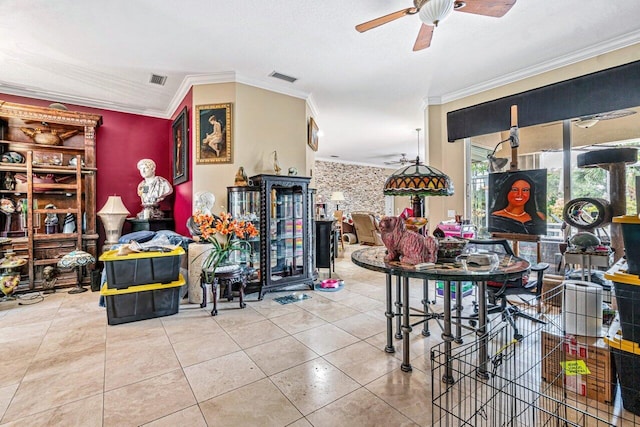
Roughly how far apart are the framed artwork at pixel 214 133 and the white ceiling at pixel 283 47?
0.42 metres

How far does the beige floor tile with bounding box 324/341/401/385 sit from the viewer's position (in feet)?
6.48

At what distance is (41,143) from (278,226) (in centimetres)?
352

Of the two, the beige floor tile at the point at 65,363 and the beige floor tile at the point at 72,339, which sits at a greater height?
the beige floor tile at the point at 72,339

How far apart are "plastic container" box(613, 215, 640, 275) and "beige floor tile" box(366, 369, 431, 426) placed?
4.21ft

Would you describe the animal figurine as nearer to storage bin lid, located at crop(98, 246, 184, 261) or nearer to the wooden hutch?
storage bin lid, located at crop(98, 246, 184, 261)

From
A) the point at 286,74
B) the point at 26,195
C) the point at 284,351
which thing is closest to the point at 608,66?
the point at 286,74

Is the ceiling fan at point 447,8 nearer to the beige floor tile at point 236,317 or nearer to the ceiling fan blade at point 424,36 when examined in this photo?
the ceiling fan blade at point 424,36

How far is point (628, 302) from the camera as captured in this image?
1.52 metres

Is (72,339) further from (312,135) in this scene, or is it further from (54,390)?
(312,135)

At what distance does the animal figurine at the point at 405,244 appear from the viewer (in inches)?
72.5

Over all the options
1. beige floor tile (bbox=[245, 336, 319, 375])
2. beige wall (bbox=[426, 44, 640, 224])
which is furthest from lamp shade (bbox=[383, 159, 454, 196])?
beige wall (bbox=[426, 44, 640, 224])

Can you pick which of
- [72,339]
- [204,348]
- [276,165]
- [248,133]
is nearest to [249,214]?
[276,165]

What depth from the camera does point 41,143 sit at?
4.12 meters

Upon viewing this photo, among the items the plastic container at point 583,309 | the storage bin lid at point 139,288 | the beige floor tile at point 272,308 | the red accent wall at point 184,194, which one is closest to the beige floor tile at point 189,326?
the storage bin lid at point 139,288
